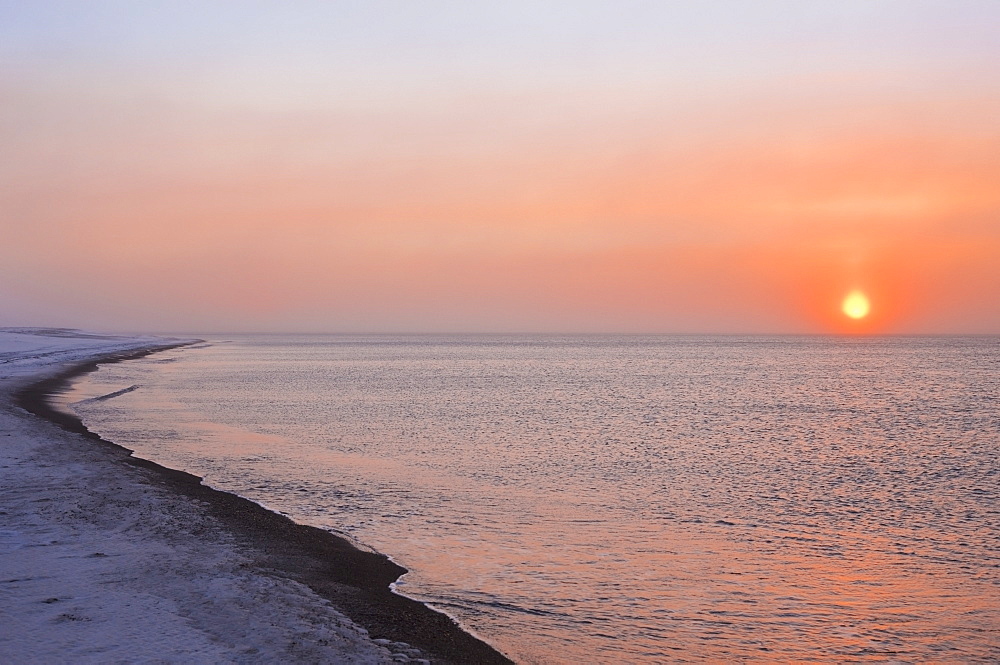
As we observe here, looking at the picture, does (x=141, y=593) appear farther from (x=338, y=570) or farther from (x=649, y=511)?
(x=649, y=511)

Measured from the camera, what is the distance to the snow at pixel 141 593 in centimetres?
933

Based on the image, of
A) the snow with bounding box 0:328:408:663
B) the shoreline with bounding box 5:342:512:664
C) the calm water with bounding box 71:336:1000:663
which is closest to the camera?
the snow with bounding box 0:328:408:663

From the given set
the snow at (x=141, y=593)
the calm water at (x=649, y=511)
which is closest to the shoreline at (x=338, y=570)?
the snow at (x=141, y=593)

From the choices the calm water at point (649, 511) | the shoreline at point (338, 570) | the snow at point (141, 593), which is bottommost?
the calm water at point (649, 511)

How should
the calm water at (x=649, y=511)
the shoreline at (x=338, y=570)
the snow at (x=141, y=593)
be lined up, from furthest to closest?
1. the calm water at (x=649, y=511)
2. the shoreline at (x=338, y=570)
3. the snow at (x=141, y=593)

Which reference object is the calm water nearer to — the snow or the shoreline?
the shoreline

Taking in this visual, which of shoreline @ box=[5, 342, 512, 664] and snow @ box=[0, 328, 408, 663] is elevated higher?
snow @ box=[0, 328, 408, 663]

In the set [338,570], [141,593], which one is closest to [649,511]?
[338,570]

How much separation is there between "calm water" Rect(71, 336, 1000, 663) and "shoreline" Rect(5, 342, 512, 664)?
0.56 metres

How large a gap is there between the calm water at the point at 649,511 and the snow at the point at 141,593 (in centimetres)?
239

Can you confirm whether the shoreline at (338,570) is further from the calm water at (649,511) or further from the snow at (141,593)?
the calm water at (649,511)

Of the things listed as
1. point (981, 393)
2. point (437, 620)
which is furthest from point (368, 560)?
point (981, 393)

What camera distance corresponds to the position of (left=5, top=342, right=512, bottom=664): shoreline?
1040cm

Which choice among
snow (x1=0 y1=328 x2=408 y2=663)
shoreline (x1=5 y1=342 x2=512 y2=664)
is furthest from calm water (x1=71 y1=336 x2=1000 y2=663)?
snow (x1=0 y1=328 x2=408 y2=663)
